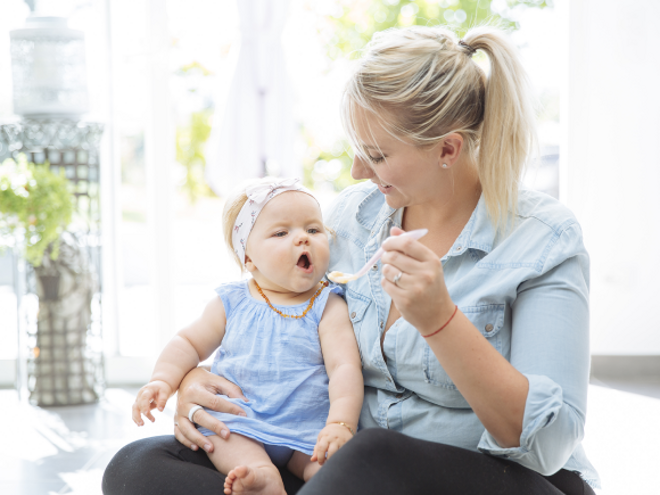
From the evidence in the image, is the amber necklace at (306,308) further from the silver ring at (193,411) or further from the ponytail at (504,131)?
the ponytail at (504,131)

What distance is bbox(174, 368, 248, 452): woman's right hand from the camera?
1261 mm

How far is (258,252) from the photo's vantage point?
4.75 ft

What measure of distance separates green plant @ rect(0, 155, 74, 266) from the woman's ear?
2.18 metres

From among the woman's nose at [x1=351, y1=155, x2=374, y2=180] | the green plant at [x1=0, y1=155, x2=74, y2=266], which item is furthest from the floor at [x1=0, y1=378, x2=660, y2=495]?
the woman's nose at [x1=351, y1=155, x2=374, y2=180]

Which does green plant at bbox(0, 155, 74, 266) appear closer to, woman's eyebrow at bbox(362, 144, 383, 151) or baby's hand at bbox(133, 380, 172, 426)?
baby's hand at bbox(133, 380, 172, 426)

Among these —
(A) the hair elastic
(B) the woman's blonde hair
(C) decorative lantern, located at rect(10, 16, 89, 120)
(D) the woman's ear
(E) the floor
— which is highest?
(C) decorative lantern, located at rect(10, 16, 89, 120)

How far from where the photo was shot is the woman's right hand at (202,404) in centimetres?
126

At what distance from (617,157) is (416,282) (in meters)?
2.92

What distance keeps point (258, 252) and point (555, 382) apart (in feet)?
2.30

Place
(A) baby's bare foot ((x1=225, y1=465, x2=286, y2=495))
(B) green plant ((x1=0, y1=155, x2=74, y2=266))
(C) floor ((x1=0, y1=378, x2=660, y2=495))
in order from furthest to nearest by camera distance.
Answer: (B) green plant ((x1=0, y1=155, x2=74, y2=266))
(C) floor ((x1=0, y1=378, x2=660, y2=495))
(A) baby's bare foot ((x1=225, y1=465, x2=286, y2=495))

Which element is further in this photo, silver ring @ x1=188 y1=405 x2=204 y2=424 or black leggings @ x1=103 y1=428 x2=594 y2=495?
silver ring @ x1=188 y1=405 x2=204 y2=424

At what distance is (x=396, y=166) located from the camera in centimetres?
130

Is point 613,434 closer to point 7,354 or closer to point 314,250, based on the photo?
point 314,250

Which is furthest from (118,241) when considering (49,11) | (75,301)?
(49,11)
